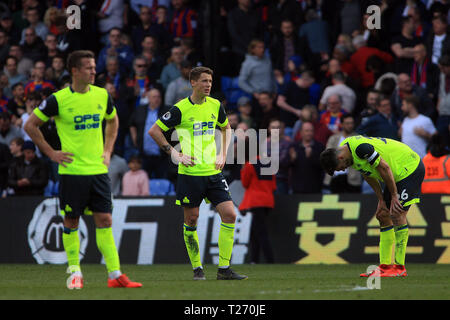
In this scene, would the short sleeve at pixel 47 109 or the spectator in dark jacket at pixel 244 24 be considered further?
the spectator in dark jacket at pixel 244 24

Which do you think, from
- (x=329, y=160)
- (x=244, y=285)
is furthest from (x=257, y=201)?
(x=244, y=285)

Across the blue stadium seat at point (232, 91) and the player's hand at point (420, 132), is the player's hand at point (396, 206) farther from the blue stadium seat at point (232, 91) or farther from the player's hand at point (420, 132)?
the blue stadium seat at point (232, 91)

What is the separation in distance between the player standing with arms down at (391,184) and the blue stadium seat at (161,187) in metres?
6.33

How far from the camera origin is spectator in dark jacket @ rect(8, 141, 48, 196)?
16438mm

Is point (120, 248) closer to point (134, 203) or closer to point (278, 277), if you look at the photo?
point (134, 203)

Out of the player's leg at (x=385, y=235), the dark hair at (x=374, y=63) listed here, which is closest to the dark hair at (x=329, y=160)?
the player's leg at (x=385, y=235)

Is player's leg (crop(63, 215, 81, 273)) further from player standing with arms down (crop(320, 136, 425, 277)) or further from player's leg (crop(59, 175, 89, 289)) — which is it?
player standing with arms down (crop(320, 136, 425, 277))

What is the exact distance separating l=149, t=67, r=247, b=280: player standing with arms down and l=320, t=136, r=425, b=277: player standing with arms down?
60.8 inches

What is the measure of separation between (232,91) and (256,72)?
3.23 ft

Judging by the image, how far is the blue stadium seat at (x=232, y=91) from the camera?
18.4 meters

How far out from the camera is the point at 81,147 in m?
8.83

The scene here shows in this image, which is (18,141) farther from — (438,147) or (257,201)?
(438,147)

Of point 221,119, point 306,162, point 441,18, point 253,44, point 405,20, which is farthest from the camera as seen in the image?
point 253,44

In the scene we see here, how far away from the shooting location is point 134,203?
15797 mm
